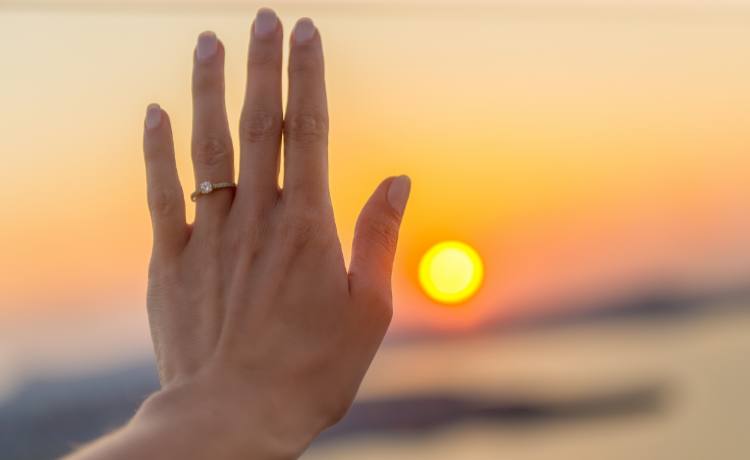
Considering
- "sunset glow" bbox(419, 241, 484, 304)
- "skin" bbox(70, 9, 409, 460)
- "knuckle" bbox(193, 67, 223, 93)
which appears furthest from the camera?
"sunset glow" bbox(419, 241, 484, 304)

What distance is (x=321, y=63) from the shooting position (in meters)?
1.19

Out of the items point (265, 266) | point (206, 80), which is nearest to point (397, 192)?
point (265, 266)

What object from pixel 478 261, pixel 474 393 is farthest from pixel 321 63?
pixel 474 393

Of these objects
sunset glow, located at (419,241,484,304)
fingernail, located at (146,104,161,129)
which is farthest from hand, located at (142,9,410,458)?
sunset glow, located at (419,241,484,304)

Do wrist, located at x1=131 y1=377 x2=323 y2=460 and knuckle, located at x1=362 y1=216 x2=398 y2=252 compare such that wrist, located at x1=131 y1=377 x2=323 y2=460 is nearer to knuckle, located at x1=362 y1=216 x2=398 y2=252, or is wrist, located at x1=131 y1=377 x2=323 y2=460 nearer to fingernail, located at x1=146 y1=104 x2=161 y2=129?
knuckle, located at x1=362 y1=216 x2=398 y2=252

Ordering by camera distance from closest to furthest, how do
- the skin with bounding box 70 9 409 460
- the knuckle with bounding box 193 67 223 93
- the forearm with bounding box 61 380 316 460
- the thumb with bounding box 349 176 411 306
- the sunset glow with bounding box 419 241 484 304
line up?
1. the forearm with bounding box 61 380 316 460
2. the skin with bounding box 70 9 409 460
3. the thumb with bounding box 349 176 411 306
4. the knuckle with bounding box 193 67 223 93
5. the sunset glow with bounding box 419 241 484 304

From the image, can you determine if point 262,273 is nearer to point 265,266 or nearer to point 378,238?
point 265,266

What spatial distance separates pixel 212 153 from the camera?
121 centimetres

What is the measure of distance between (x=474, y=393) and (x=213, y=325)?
9.25 m

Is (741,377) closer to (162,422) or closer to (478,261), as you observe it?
(478,261)

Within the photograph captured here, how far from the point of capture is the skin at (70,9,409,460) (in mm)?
1018

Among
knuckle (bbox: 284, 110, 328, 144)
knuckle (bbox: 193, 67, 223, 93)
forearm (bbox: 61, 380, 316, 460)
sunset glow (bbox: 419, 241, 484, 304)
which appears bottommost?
forearm (bbox: 61, 380, 316, 460)

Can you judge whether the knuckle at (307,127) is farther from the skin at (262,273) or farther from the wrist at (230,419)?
the wrist at (230,419)

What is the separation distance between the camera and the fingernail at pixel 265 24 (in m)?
1.20
